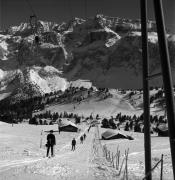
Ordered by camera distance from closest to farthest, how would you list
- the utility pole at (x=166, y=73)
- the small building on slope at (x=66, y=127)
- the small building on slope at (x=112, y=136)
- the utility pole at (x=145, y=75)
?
the utility pole at (x=166, y=73) < the utility pole at (x=145, y=75) < the small building on slope at (x=112, y=136) < the small building on slope at (x=66, y=127)

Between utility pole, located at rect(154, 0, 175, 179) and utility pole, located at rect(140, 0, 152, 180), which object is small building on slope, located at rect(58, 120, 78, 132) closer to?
utility pole, located at rect(140, 0, 152, 180)

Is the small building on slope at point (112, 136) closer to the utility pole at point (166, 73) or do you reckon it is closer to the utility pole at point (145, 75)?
the utility pole at point (145, 75)

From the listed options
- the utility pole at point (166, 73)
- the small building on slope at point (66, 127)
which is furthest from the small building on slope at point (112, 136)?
the utility pole at point (166, 73)

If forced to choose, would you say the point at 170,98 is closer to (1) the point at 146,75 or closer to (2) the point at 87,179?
(1) the point at 146,75

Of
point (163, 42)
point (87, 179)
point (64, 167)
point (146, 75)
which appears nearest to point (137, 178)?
point (87, 179)

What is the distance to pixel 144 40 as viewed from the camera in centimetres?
1157

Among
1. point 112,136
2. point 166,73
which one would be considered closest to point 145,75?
point 166,73

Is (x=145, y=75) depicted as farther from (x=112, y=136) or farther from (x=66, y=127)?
(x=66, y=127)

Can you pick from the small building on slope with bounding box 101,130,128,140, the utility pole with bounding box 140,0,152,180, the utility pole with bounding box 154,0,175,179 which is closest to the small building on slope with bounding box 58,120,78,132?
the small building on slope with bounding box 101,130,128,140

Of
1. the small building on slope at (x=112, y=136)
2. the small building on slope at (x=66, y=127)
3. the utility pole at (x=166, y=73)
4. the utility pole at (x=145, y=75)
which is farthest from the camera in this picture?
the small building on slope at (x=66, y=127)

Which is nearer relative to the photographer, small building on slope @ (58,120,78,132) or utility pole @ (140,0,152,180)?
utility pole @ (140,0,152,180)

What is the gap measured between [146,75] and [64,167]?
10.1 m

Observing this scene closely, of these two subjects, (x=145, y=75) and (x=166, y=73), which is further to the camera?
(x=145, y=75)

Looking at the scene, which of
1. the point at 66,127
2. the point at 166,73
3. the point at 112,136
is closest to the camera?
the point at 166,73
